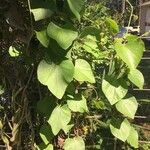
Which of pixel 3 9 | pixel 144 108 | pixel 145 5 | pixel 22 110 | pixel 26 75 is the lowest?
pixel 145 5

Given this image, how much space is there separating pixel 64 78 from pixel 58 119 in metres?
0.32

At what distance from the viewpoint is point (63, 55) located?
8.67ft

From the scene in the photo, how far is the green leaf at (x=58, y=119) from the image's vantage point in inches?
111

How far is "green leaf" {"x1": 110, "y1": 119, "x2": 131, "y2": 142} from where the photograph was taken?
2980 mm

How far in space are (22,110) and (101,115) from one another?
25.1 inches

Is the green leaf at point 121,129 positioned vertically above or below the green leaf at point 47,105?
below

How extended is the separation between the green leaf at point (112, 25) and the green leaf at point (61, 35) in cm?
30

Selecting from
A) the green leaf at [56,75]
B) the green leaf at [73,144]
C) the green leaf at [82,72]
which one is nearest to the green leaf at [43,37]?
the green leaf at [56,75]

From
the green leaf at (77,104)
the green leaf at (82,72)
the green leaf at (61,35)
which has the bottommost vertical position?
the green leaf at (77,104)

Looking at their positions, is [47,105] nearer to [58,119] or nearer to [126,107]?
[58,119]

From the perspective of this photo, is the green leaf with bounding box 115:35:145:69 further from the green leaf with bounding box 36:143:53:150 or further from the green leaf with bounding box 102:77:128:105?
the green leaf with bounding box 36:143:53:150

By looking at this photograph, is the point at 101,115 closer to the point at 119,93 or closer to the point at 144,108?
the point at 119,93

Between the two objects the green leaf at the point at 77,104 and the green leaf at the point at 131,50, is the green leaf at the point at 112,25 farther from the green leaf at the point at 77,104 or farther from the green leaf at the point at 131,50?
the green leaf at the point at 77,104

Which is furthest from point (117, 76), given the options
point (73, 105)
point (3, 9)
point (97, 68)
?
point (97, 68)
